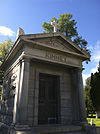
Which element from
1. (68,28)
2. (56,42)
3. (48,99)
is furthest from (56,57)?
(68,28)

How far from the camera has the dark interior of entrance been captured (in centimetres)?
843

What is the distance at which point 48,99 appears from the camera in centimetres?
895

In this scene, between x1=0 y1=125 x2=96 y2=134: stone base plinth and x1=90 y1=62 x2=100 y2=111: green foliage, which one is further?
x1=90 y1=62 x2=100 y2=111: green foliage

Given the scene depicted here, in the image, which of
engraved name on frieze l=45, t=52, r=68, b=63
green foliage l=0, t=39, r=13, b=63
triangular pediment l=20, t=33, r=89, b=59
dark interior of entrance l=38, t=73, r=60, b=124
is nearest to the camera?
triangular pediment l=20, t=33, r=89, b=59

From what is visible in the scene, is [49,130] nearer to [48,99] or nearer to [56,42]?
[48,99]

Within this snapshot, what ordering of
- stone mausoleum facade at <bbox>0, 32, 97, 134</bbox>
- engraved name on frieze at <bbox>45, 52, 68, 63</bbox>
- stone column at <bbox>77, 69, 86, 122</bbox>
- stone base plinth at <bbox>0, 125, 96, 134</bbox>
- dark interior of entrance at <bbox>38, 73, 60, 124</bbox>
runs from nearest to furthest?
1. stone base plinth at <bbox>0, 125, 96, 134</bbox>
2. stone mausoleum facade at <bbox>0, 32, 97, 134</bbox>
3. stone column at <bbox>77, 69, 86, 122</bbox>
4. engraved name on frieze at <bbox>45, 52, 68, 63</bbox>
5. dark interior of entrance at <bbox>38, 73, 60, 124</bbox>

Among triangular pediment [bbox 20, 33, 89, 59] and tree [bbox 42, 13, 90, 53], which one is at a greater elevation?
tree [bbox 42, 13, 90, 53]

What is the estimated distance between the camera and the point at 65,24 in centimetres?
1666

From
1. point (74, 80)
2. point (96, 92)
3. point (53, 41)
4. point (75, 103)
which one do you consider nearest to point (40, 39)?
point (53, 41)

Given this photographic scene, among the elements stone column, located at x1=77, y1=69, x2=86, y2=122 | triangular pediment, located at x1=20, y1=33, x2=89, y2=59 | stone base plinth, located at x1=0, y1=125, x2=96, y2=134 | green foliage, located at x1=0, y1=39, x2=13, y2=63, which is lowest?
stone base plinth, located at x1=0, y1=125, x2=96, y2=134

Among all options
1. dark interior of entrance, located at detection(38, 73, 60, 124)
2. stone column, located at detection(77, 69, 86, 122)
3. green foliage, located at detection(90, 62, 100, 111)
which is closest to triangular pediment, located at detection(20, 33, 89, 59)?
stone column, located at detection(77, 69, 86, 122)

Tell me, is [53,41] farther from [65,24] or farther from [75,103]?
[65,24]

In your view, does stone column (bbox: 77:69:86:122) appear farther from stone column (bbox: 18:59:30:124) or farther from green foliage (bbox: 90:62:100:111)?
green foliage (bbox: 90:62:100:111)

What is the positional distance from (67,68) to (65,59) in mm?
1413
